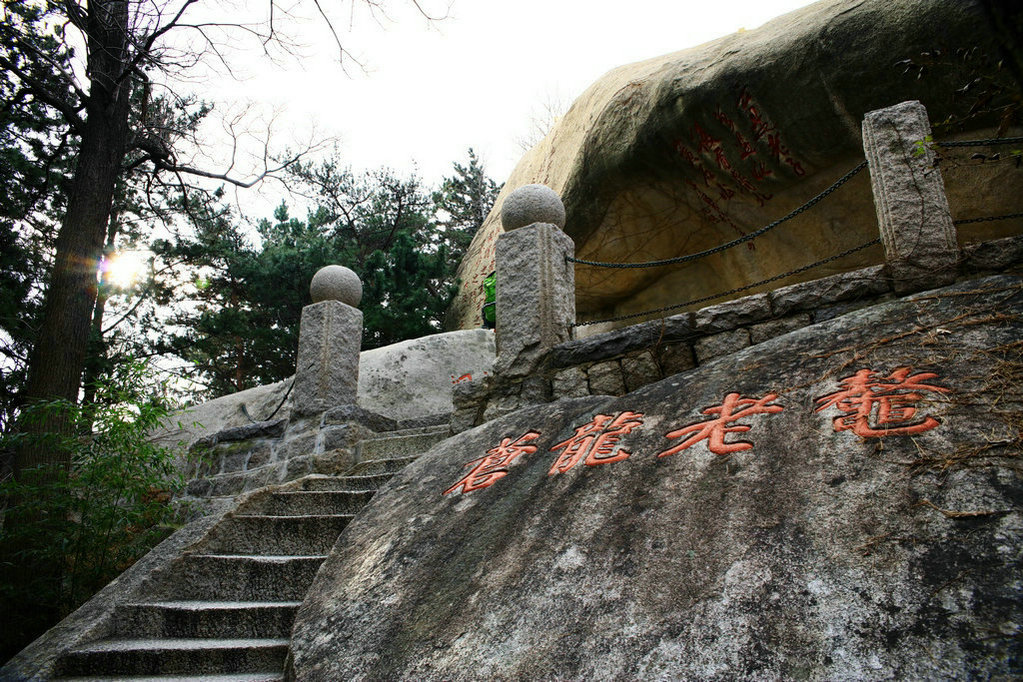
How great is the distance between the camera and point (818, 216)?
7.01 metres

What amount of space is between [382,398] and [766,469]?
22.1ft

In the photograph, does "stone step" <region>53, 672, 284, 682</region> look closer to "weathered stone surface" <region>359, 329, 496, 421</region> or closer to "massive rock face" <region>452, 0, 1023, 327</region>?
"massive rock face" <region>452, 0, 1023, 327</region>

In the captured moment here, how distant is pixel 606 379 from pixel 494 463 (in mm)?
1378

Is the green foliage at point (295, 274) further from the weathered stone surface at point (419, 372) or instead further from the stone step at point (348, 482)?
the stone step at point (348, 482)

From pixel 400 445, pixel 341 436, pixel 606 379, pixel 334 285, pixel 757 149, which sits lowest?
pixel 400 445

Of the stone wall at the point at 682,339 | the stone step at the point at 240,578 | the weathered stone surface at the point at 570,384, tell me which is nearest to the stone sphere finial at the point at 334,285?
the stone wall at the point at 682,339

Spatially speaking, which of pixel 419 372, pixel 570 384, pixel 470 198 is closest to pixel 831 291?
pixel 570 384

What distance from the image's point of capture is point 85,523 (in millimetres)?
4074

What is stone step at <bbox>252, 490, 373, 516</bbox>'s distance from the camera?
13.7 feet

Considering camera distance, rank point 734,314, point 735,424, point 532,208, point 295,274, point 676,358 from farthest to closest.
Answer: point 295,274 < point 532,208 < point 676,358 < point 734,314 < point 735,424

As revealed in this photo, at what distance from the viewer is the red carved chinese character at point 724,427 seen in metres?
2.47

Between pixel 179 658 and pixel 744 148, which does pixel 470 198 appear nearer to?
pixel 744 148

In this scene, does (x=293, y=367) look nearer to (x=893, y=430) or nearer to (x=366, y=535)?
(x=366, y=535)

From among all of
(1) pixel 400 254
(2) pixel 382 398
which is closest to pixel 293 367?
(1) pixel 400 254
